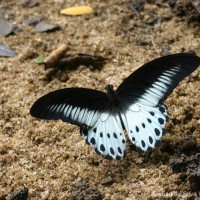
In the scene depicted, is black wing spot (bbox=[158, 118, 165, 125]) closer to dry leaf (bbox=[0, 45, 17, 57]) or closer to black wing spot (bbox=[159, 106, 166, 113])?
black wing spot (bbox=[159, 106, 166, 113])

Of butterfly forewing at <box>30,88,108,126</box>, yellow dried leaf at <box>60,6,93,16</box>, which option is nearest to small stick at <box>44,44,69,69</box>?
yellow dried leaf at <box>60,6,93,16</box>

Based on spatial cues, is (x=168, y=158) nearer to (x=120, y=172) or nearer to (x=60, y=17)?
(x=120, y=172)

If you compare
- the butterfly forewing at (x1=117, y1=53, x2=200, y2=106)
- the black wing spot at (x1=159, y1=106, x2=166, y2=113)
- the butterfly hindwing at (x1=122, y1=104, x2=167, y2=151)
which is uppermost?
the butterfly forewing at (x1=117, y1=53, x2=200, y2=106)

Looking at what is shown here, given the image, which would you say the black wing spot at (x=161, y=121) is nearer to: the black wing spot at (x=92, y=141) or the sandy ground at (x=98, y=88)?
the sandy ground at (x=98, y=88)

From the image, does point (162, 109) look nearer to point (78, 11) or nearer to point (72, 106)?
point (72, 106)

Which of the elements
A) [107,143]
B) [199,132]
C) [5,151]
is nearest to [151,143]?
[107,143]

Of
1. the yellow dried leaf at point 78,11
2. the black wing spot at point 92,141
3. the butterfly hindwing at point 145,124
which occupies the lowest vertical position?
the yellow dried leaf at point 78,11

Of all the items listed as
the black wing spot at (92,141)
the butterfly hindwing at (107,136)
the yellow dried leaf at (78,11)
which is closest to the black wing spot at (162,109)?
the butterfly hindwing at (107,136)
